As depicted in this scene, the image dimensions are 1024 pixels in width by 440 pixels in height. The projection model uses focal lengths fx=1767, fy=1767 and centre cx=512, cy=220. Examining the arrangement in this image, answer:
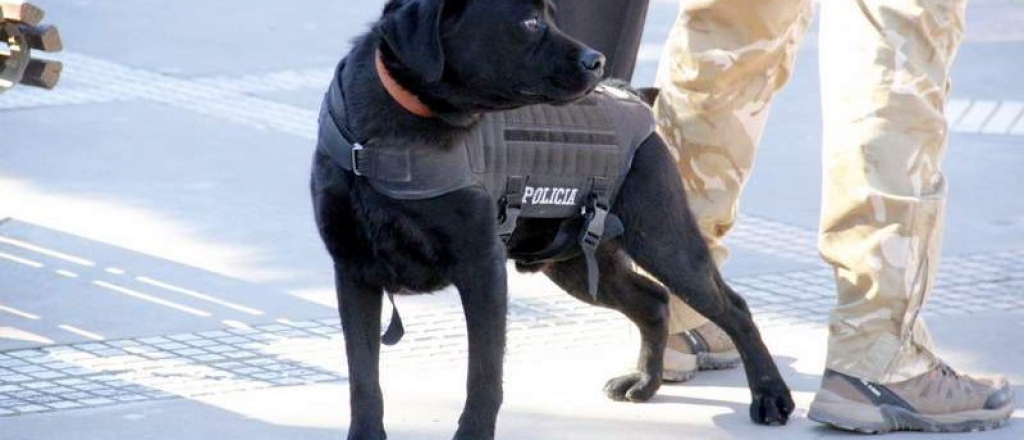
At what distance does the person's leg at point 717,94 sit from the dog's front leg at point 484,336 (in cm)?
86

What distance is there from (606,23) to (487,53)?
32.0 inches

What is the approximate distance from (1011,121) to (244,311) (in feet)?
12.2

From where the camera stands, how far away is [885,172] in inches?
148

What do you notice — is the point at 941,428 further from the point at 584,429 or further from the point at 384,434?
the point at 384,434

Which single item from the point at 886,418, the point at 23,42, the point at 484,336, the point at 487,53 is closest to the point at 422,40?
the point at 487,53

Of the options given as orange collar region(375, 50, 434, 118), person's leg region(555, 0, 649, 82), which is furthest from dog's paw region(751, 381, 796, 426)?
orange collar region(375, 50, 434, 118)

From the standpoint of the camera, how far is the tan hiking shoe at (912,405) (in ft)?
12.6

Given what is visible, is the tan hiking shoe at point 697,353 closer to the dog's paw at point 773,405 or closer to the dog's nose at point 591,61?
the dog's paw at point 773,405

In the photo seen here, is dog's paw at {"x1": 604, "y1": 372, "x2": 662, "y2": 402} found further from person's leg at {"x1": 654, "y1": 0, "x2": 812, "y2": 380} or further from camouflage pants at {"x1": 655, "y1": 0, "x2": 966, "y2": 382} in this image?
camouflage pants at {"x1": 655, "y1": 0, "x2": 966, "y2": 382}

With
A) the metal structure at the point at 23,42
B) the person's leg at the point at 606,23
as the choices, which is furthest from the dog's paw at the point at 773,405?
the metal structure at the point at 23,42

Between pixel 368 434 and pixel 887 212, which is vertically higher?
pixel 887 212

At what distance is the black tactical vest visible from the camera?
11.2 ft

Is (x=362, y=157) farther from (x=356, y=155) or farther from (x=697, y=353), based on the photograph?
(x=697, y=353)

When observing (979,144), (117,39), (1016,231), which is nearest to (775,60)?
(1016,231)
